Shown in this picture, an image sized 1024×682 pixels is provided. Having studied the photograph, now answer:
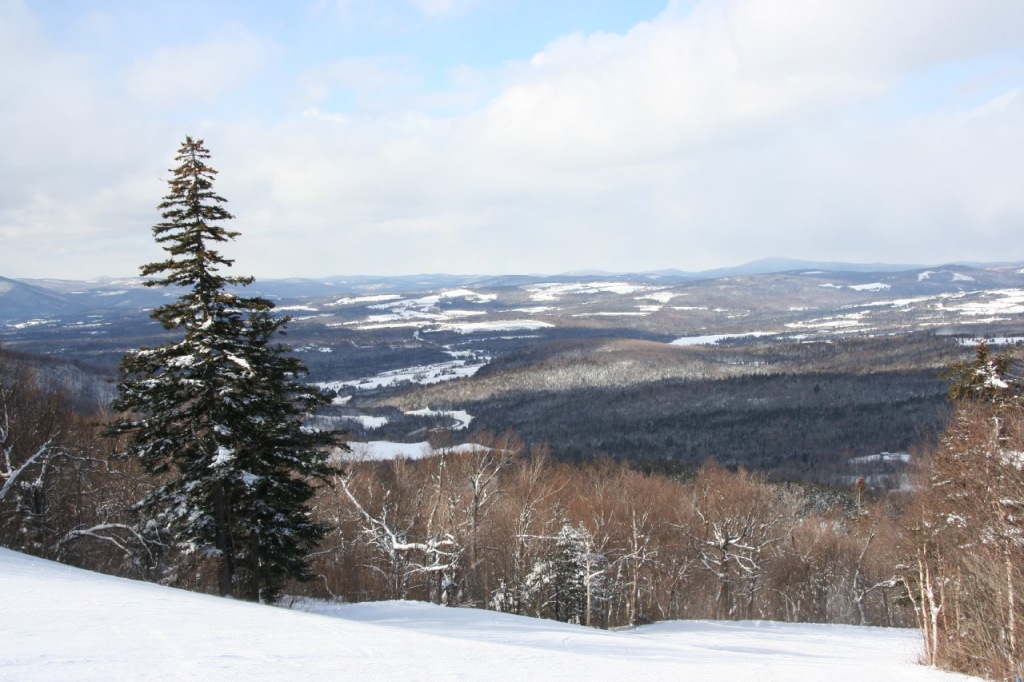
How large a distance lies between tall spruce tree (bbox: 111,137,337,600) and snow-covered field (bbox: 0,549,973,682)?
3657 millimetres

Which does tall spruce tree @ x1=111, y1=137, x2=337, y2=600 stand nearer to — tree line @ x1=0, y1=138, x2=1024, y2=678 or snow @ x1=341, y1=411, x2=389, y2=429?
tree line @ x1=0, y1=138, x2=1024, y2=678

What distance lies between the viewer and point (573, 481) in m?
49.0

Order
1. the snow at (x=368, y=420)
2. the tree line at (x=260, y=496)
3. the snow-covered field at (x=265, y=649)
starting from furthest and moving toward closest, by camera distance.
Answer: the snow at (x=368, y=420)
the tree line at (x=260, y=496)
the snow-covered field at (x=265, y=649)

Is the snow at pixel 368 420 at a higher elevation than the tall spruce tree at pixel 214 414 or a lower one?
lower

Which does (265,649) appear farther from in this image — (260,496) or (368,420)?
(368,420)

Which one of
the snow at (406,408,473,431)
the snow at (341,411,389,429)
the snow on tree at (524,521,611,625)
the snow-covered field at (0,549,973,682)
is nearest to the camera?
the snow-covered field at (0,549,973,682)

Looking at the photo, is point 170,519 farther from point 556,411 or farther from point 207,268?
point 556,411

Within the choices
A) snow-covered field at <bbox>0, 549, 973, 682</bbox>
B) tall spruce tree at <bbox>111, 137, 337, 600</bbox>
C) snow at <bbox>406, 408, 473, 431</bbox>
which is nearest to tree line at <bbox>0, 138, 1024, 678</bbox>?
tall spruce tree at <bbox>111, 137, 337, 600</bbox>

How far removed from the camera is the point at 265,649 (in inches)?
324

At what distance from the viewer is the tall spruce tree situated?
16703 millimetres

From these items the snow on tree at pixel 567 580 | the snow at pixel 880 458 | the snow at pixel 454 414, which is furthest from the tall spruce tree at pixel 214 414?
the snow at pixel 454 414

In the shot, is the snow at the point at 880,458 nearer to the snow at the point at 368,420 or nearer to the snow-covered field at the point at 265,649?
the snow at the point at 368,420

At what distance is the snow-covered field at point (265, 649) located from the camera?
7.04 metres

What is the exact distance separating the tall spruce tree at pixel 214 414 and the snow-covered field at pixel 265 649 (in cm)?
366
